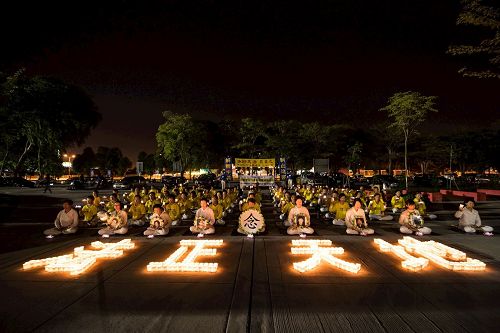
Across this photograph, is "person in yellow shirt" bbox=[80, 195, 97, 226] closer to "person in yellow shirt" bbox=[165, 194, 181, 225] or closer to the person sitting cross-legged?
"person in yellow shirt" bbox=[165, 194, 181, 225]

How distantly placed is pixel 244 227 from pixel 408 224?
5.62m

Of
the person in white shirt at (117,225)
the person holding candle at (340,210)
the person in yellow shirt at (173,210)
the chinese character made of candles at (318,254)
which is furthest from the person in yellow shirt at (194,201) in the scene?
the chinese character made of candles at (318,254)

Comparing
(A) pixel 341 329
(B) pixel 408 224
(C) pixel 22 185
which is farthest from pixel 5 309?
(C) pixel 22 185

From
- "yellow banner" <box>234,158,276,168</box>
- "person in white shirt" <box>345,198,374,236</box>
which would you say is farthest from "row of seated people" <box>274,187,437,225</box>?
"yellow banner" <box>234,158,276,168</box>

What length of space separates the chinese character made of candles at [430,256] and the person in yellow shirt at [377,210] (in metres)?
5.55

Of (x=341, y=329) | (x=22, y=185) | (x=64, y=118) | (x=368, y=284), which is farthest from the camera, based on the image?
(x=22, y=185)

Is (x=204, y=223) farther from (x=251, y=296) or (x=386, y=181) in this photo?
(x=386, y=181)

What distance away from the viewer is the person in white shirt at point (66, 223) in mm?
12930

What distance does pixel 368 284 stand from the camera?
23.7ft

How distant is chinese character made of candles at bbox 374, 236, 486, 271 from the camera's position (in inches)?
323

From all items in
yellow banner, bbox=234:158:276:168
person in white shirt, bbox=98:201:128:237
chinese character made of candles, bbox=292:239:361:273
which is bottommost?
chinese character made of candles, bbox=292:239:361:273

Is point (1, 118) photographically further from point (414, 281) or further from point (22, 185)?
point (22, 185)

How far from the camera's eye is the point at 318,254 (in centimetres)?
937

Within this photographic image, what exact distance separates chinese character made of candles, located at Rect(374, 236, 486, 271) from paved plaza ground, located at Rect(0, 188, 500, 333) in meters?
0.20
